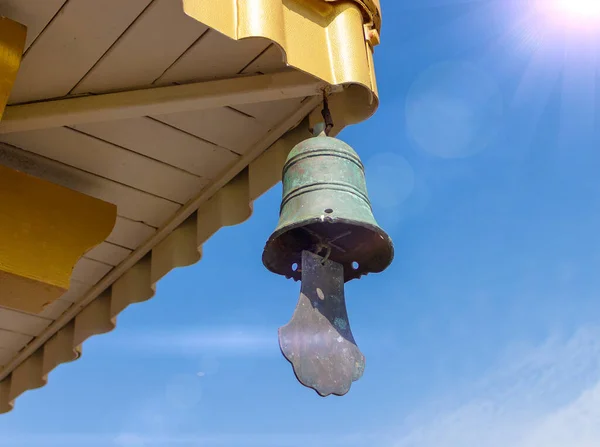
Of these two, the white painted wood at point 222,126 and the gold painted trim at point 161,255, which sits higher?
the white painted wood at point 222,126

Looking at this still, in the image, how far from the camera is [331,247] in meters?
2.31

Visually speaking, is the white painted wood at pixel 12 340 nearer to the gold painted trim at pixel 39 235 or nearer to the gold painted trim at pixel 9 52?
the gold painted trim at pixel 39 235

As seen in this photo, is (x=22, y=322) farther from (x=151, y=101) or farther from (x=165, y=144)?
(x=151, y=101)

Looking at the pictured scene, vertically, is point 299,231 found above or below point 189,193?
below

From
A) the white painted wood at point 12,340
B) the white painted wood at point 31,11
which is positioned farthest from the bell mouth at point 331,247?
the white painted wood at point 12,340

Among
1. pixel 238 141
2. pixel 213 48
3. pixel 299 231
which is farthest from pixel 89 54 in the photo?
pixel 299 231

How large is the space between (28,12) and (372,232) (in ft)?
→ 3.89

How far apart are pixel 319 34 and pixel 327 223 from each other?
1.95ft

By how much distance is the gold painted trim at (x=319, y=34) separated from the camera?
2.13m

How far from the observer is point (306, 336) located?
2.12 metres

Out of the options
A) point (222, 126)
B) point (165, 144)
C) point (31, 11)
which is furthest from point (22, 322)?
point (31, 11)

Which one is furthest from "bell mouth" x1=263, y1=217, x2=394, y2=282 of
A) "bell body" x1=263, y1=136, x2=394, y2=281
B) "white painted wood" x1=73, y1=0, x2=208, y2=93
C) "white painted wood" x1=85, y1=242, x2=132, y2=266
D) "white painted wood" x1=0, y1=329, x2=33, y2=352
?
"white painted wood" x1=0, y1=329, x2=33, y2=352

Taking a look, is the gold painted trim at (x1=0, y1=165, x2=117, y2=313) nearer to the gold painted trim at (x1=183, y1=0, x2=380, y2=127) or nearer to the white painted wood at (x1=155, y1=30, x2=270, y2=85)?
the white painted wood at (x1=155, y1=30, x2=270, y2=85)

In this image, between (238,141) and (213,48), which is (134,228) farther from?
(213,48)
